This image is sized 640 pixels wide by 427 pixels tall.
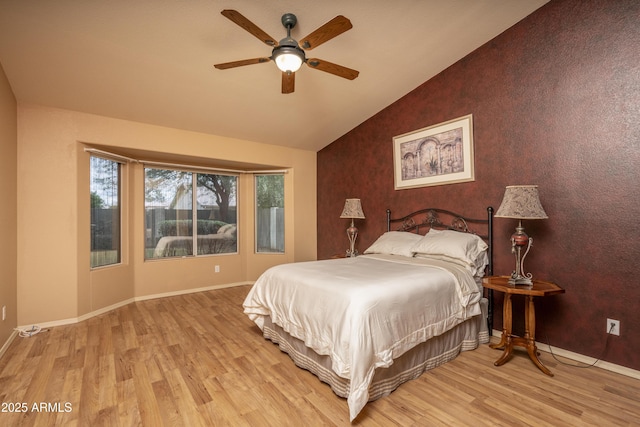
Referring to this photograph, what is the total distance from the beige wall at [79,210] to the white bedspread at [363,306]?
2153mm

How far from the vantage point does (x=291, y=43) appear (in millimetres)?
2123

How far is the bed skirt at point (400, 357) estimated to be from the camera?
1.96m

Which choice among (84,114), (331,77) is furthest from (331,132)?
(84,114)

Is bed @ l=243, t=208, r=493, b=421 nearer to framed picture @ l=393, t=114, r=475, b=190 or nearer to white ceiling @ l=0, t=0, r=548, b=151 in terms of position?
framed picture @ l=393, t=114, r=475, b=190

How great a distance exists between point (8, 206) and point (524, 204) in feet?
15.1

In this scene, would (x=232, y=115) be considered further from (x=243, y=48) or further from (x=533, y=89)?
(x=533, y=89)

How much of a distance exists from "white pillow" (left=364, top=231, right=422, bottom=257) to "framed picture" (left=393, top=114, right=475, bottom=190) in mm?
669

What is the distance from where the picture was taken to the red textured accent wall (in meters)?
2.23

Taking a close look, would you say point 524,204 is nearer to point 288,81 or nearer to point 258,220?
point 288,81

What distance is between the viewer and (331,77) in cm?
336

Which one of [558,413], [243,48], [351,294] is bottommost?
[558,413]

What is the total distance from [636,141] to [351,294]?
7.83 ft

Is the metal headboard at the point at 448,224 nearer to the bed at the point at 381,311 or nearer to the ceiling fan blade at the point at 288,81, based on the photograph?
the bed at the point at 381,311

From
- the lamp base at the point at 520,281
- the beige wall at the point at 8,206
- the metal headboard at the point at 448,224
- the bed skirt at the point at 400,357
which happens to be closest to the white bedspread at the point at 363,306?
the bed skirt at the point at 400,357
